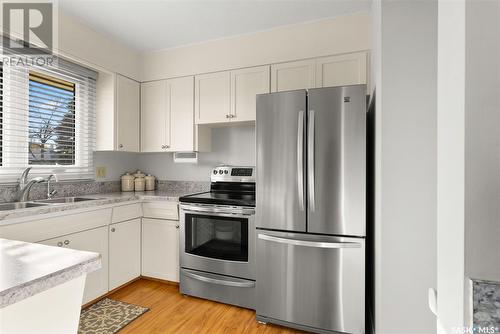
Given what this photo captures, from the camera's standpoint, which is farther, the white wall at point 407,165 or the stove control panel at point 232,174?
the stove control panel at point 232,174

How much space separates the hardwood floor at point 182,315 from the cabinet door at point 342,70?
2081 mm

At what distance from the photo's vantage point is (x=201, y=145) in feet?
9.73

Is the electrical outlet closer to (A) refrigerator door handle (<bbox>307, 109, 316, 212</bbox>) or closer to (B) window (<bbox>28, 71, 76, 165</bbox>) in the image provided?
(B) window (<bbox>28, 71, 76, 165</bbox>)

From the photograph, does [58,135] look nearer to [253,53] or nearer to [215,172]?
[215,172]

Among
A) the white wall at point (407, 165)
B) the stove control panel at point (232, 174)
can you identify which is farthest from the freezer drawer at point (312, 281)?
the stove control panel at point (232, 174)

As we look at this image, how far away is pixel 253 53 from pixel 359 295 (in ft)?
7.52

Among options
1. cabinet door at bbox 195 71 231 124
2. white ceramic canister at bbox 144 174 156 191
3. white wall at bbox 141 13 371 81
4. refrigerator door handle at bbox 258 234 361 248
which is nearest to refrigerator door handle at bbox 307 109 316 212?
refrigerator door handle at bbox 258 234 361 248

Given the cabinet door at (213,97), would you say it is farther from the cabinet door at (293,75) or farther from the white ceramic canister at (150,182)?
the white ceramic canister at (150,182)

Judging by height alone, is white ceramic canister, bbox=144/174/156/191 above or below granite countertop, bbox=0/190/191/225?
above

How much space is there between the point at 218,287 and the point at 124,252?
3.30 feet

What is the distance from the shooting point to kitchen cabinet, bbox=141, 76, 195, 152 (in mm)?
2912

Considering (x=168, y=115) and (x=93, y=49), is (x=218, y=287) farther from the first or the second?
(x=93, y=49)

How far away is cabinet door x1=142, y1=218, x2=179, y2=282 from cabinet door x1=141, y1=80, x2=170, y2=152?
877 mm

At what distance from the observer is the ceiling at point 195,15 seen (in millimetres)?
2182
